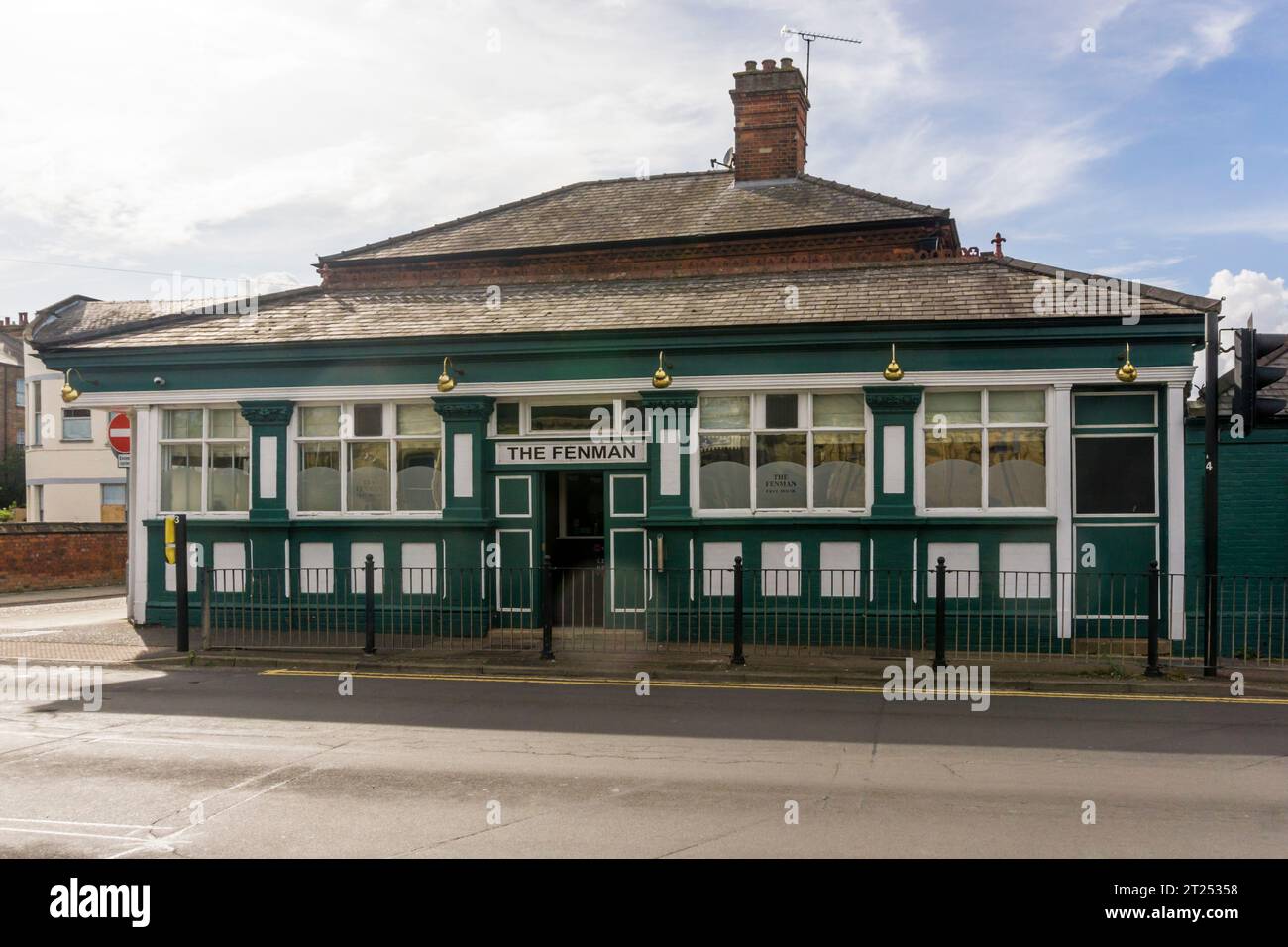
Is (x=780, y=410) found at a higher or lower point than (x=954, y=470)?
higher

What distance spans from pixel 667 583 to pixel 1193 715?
6.95 m

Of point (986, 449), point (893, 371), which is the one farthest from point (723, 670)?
Result: point (986, 449)

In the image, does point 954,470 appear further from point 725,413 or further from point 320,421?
point 320,421

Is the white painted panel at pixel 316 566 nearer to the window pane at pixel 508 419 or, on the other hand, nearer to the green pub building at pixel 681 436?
the green pub building at pixel 681 436

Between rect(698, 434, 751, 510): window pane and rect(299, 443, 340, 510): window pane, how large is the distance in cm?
576

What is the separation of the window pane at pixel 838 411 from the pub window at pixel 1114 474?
9.58ft

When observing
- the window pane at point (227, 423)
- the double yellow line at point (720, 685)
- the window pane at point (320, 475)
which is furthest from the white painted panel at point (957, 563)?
the window pane at point (227, 423)

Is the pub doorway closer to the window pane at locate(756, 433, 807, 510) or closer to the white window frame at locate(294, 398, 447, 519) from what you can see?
the white window frame at locate(294, 398, 447, 519)

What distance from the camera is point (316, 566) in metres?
16.4

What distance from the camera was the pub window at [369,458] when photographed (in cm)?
1638

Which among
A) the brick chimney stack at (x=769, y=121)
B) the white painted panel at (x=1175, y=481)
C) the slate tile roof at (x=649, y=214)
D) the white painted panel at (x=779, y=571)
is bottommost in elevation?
the white painted panel at (x=779, y=571)

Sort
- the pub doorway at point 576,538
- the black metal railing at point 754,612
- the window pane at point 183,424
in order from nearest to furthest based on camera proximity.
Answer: the black metal railing at point 754,612
the pub doorway at point 576,538
the window pane at point 183,424

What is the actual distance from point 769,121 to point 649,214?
3192 mm
